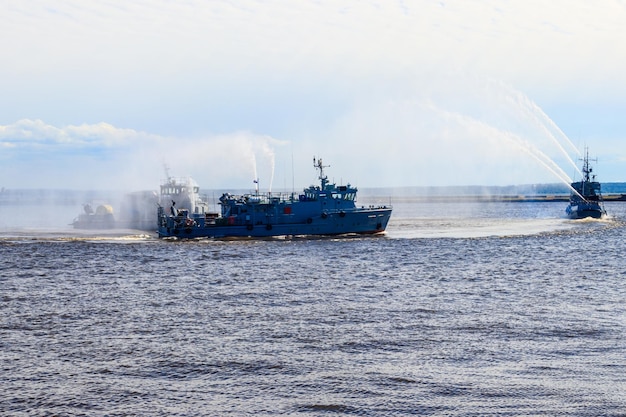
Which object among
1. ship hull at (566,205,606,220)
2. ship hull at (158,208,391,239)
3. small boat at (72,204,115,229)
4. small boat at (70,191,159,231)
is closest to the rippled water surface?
ship hull at (158,208,391,239)

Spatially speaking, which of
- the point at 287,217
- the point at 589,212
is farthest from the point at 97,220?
the point at 589,212

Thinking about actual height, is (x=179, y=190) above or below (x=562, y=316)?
above

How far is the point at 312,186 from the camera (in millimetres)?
87250

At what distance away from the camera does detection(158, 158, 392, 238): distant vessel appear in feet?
283

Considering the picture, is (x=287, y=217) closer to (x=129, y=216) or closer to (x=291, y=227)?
(x=291, y=227)

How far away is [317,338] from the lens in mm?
29984

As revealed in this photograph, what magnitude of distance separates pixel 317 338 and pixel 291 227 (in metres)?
56.4

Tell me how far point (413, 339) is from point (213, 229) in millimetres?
60187

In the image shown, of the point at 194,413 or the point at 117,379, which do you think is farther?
the point at 117,379

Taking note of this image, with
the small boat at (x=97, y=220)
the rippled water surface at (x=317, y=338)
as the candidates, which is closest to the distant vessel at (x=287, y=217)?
the rippled water surface at (x=317, y=338)

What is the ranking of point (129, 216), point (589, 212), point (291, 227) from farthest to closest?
point (129, 216), point (589, 212), point (291, 227)

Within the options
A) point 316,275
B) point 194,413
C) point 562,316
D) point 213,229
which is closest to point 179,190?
point 213,229

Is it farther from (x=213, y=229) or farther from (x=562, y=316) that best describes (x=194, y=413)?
(x=213, y=229)

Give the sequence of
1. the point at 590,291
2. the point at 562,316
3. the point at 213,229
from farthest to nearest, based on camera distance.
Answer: the point at 213,229 → the point at 590,291 → the point at 562,316
